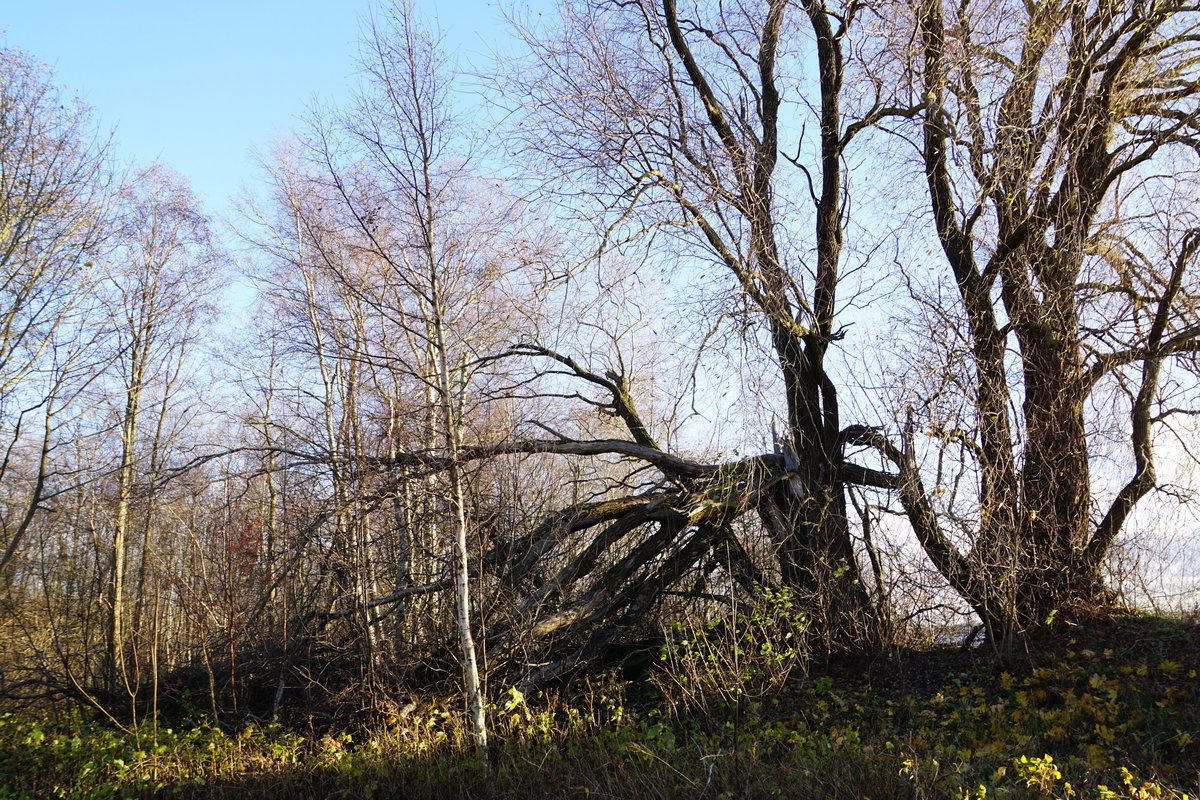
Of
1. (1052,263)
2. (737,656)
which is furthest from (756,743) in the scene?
(1052,263)

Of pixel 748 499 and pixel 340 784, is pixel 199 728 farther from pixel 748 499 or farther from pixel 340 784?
pixel 748 499

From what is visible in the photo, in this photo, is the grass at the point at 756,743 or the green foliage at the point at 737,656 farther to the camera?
the green foliage at the point at 737,656

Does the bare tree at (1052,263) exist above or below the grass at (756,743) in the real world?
above

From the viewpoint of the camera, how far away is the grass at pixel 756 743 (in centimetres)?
511

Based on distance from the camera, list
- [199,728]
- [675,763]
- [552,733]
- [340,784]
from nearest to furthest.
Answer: [675,763], [340,784], [552,733], [199,728]

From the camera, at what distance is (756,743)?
5.98m

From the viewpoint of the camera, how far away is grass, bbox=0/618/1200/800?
5113 mm

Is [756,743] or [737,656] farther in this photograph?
[737,656]

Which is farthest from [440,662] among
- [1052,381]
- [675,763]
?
[1052,381]

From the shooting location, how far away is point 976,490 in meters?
7.18

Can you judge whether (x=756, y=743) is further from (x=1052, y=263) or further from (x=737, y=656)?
(x=1052, y=263)

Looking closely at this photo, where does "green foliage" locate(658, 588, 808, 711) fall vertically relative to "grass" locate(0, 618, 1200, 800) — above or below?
above

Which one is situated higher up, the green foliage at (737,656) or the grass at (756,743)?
the green foliage at (737,656)

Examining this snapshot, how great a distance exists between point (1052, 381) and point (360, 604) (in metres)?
7.07
